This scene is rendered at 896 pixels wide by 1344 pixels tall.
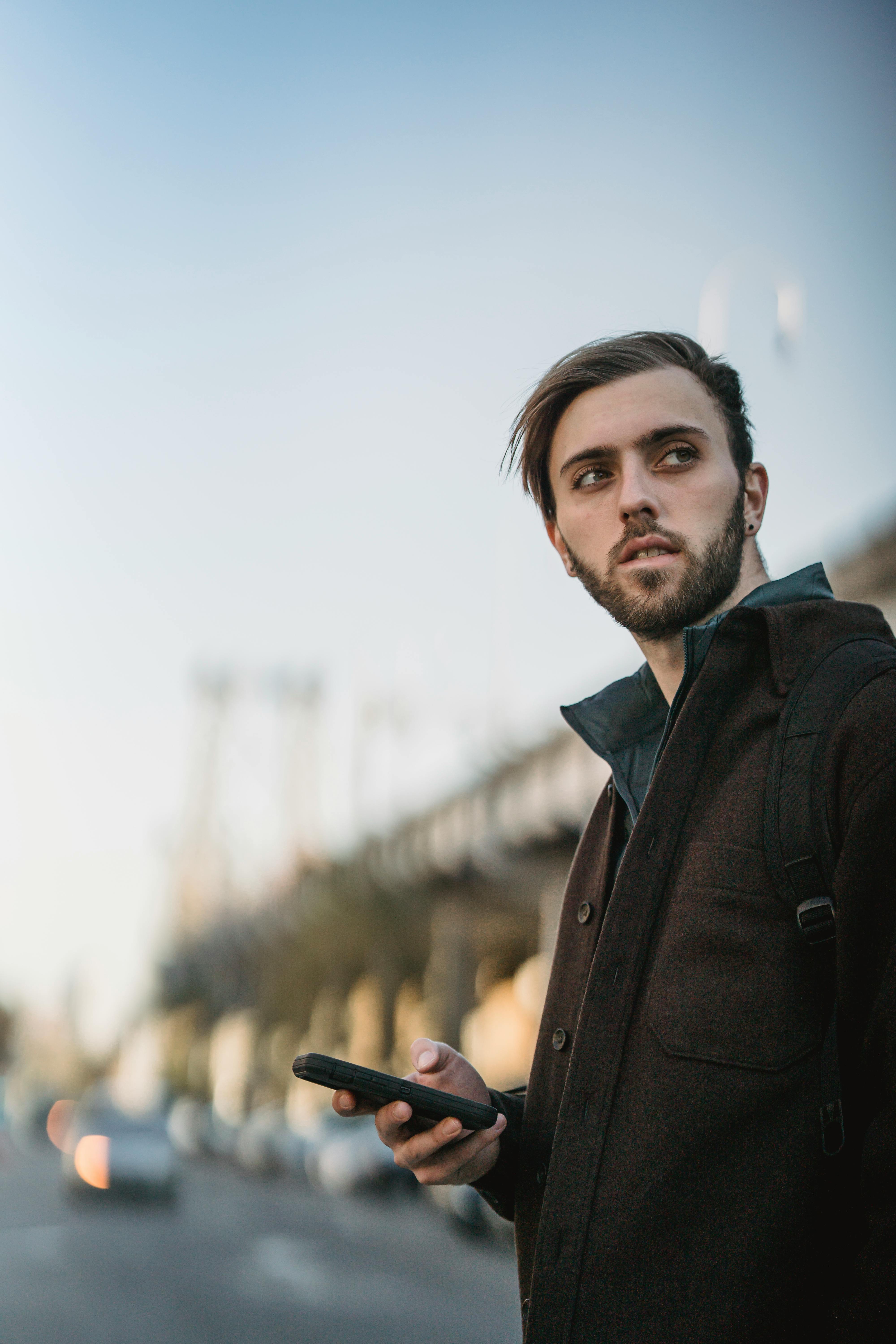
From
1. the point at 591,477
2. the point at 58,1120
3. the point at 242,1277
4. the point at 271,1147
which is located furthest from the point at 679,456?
the point at 58,1120

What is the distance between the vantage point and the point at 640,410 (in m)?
2.33

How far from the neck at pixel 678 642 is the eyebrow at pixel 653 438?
243mm

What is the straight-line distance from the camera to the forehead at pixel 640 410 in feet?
7.57

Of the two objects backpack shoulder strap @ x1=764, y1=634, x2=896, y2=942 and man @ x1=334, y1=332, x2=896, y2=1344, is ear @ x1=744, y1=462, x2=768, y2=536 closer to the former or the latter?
man @ x1=334, y1=332, x2=896, y2=1344

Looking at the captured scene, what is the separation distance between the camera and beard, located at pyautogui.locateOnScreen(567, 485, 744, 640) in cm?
218

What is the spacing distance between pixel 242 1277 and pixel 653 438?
1322 centimetres

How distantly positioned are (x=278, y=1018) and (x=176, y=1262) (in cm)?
4124

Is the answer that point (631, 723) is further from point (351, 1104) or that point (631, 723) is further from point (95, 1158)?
point (95, 1158)

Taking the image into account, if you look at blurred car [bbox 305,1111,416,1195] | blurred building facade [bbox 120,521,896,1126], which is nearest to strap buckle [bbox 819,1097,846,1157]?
blurred building facade [bbox 120,521,896,1126]

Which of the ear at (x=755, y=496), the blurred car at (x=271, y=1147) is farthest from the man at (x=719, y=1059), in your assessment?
the blurred car at (x=271, y=1147)

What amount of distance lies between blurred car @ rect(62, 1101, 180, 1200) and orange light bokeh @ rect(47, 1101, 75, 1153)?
37105mm

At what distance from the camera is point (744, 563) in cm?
227

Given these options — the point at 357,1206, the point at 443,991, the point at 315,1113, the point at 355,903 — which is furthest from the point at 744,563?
the point at 315,1113

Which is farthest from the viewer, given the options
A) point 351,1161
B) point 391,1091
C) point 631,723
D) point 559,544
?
point 351,1161
